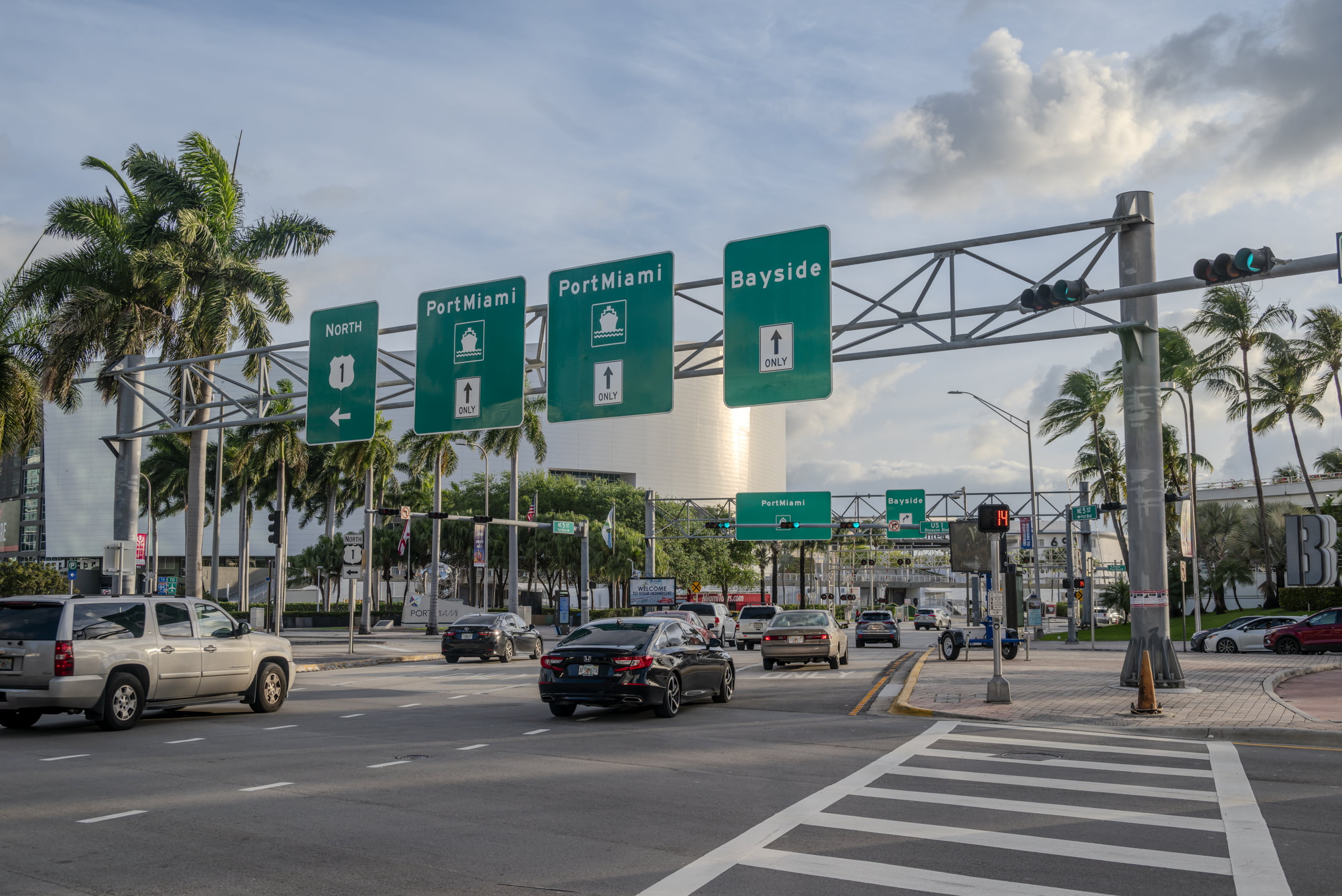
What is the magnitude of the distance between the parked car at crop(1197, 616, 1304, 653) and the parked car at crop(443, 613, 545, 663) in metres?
22.6

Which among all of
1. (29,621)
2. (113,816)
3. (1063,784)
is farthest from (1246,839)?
(29,621)

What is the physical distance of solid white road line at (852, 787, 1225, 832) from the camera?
28.4ft

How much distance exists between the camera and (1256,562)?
6344cm

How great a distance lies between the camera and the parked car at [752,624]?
138 ft

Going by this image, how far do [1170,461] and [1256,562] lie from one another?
7.51m

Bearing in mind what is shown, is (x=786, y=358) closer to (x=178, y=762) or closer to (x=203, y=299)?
(x=178, y=762)

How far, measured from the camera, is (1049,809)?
9281 millimetres

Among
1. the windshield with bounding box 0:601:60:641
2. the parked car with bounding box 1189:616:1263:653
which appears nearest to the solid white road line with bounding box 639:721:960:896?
the windshield with bounding box 0:601:60:641

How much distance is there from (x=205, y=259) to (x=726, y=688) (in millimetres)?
21547

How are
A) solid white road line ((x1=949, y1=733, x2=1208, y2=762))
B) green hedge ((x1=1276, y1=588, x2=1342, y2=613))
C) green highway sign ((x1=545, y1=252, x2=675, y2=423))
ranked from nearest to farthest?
solid white road line ((x1=949, y1=733, x2=1208, y2=762)), green highway sign ((x1=545, y1=252, x2=675, y2=423)), green hedge ((x1=1276, y1=588, x2=1342, y2=613))

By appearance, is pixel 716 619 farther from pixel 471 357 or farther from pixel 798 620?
pixel 471 357

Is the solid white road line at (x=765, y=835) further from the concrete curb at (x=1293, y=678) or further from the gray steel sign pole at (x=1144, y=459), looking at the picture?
the gray steel sign pole at (x=1144, y=459)

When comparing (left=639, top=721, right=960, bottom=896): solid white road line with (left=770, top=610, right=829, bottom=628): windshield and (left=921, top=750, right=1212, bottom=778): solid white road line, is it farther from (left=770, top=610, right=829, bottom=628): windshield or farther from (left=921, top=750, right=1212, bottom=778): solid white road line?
(left=770, top=610, right=829, bottom=628): windshield

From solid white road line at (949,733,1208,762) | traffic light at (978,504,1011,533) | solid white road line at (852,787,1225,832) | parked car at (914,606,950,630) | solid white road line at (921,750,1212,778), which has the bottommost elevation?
parked car at (914,606,950,630)
